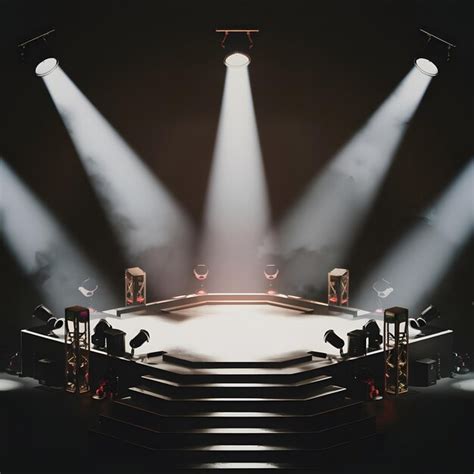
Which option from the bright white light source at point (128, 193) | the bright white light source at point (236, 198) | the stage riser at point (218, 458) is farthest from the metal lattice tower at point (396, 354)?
the bright white light source at point (128, 193)

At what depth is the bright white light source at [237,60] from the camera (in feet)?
47.3

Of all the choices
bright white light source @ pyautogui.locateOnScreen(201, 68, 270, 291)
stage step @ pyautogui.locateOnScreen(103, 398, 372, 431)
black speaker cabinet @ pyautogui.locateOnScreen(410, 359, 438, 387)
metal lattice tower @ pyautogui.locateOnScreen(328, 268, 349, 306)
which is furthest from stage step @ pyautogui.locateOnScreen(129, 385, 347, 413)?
bright white light source @ pyautogui.locateOnScreen(201, 68, 270, 291)

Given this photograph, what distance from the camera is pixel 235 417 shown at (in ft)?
34.9

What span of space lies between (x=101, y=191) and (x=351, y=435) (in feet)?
22.1

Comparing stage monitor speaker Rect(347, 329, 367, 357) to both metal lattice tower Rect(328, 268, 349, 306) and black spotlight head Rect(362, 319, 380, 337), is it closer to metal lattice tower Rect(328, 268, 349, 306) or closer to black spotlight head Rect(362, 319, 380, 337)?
black spotlight head Rect(362, 319, 380, 337)

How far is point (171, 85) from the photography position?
15.6m

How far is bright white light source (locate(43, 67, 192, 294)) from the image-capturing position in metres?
15.4

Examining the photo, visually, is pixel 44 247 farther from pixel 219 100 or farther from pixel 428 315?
pixel 428 315

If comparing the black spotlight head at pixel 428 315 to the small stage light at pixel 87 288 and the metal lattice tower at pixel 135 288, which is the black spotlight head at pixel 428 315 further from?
the small stage light at pixel 87 288

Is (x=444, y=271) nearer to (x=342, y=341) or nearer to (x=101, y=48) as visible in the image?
(x=342, y=341)

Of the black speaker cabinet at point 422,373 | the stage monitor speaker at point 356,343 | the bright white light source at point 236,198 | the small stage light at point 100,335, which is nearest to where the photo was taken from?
the stage monitor speaker at point 356,343

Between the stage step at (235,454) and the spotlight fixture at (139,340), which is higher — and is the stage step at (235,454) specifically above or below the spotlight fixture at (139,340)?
below

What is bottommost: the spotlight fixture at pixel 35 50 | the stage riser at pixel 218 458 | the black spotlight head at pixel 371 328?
the stage riser at pixel 218 458

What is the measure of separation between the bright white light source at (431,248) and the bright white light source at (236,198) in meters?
2.07
